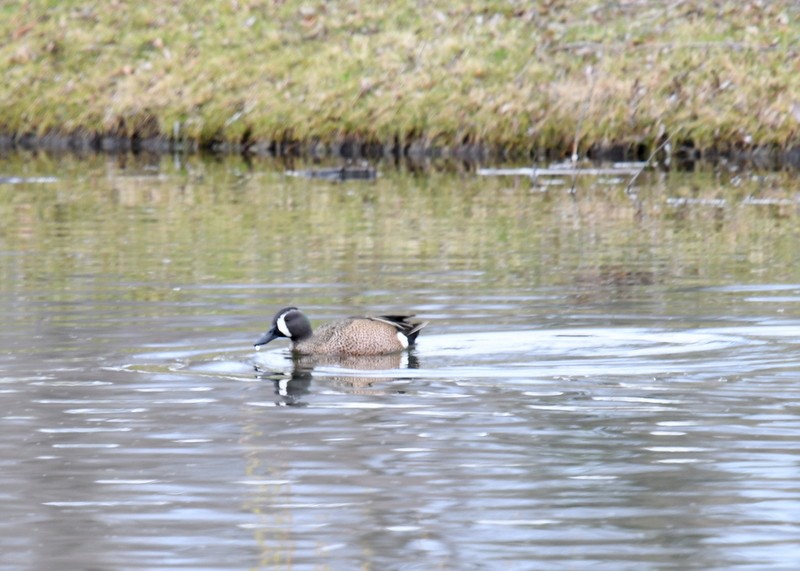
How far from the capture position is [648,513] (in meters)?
7.18

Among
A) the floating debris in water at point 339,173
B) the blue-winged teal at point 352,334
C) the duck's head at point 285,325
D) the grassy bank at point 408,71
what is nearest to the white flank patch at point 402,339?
the blue-winged teal at point 352,334

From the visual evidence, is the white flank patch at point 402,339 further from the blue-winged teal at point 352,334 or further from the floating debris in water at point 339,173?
the floating debris in water at point 339,173

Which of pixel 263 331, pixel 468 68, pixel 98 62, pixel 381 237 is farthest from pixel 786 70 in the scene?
pixel 263 331

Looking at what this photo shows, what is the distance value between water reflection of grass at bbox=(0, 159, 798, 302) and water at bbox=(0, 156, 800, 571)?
9cm

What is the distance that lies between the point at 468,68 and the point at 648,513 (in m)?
24.4

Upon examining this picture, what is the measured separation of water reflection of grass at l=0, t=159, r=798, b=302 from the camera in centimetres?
1554

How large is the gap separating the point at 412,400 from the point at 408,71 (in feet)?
73.4

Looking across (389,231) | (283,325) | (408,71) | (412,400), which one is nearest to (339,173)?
(408,71)

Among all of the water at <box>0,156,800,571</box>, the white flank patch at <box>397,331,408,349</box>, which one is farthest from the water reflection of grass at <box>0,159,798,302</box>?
the white flank patch at <box>397,331,408,349</box>

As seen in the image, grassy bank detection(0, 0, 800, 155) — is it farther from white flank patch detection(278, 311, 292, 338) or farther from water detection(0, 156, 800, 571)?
white flank patch detection(278, 311, 292, 338)

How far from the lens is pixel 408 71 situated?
104 feet

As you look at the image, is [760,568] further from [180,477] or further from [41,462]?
[41,462]

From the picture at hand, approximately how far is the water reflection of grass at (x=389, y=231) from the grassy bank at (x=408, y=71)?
2535 mm

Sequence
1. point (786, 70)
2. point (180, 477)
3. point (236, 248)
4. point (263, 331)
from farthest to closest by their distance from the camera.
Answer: point (786, 70) < point (236, 248) < point (263, 331) < point (180, 477)
